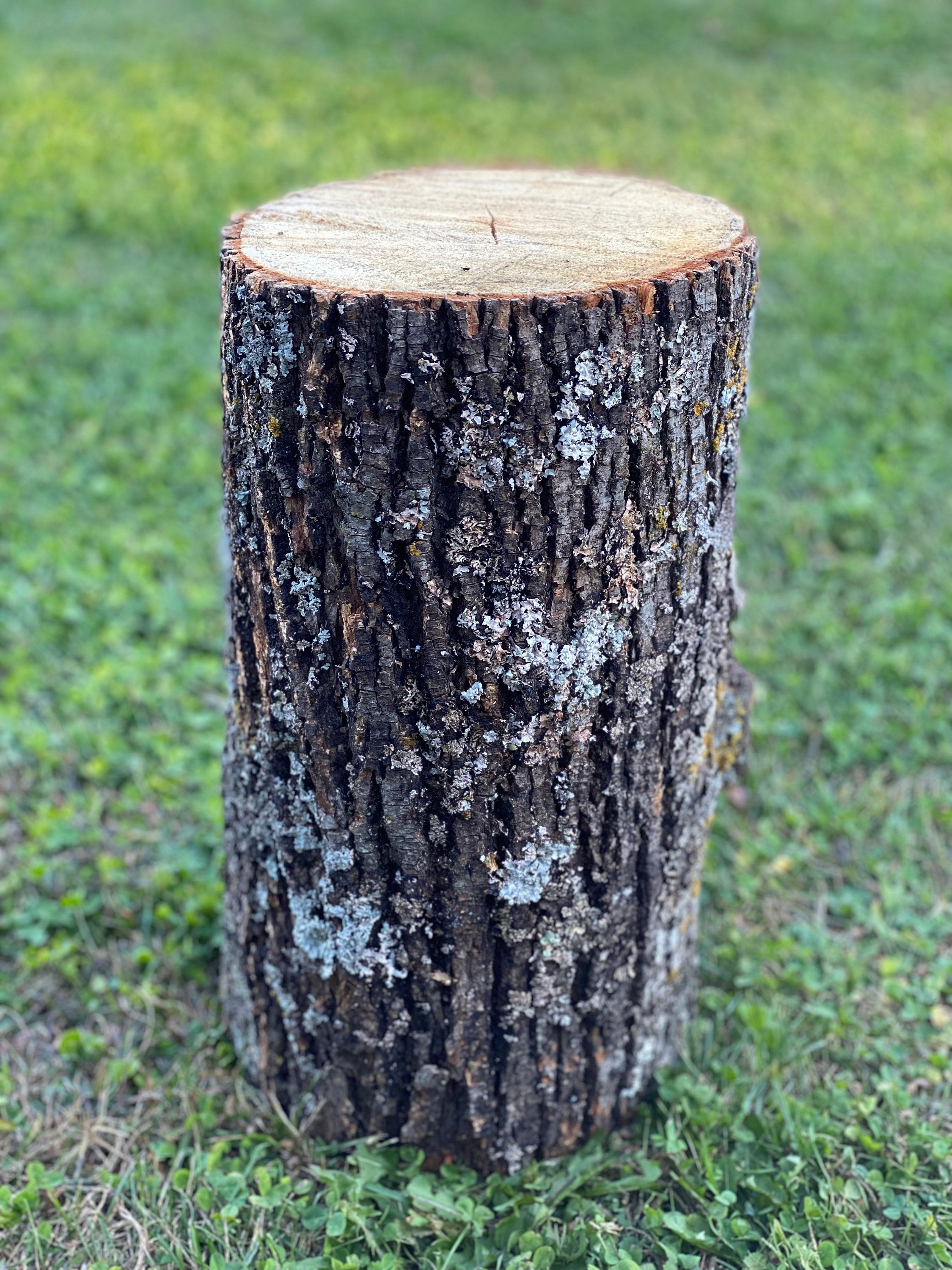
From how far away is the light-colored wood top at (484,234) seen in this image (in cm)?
150

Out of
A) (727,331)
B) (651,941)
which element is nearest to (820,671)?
(651,941)

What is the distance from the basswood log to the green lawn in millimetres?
191

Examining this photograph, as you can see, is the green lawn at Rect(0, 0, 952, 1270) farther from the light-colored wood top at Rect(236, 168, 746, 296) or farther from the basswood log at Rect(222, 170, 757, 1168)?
the light-colored wood top at Rect(236, 168, 746, 296)

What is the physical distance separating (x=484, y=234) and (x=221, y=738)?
6.12 feet

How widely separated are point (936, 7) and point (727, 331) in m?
10.9

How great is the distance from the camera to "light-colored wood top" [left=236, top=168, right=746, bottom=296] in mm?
1499

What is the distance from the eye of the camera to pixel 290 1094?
2.06 m

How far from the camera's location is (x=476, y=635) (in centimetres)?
157

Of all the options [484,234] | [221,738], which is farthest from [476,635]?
[221,738]

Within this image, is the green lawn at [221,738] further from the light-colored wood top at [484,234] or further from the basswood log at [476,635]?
the light-colored wood top at [484,234]

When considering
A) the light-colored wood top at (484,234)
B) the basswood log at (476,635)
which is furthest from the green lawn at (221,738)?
the light-colored wood top at (484,234)

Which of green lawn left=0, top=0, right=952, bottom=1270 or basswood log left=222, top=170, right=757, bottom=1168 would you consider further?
green lawn left=0, top=0, right=952, bottom=1270

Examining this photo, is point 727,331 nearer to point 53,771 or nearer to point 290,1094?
point 290,1094

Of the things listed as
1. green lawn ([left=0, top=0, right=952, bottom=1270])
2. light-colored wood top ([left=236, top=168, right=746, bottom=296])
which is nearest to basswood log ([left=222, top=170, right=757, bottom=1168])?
light-colored wood top ([left=236, top=168, right=746, bottom=296])
